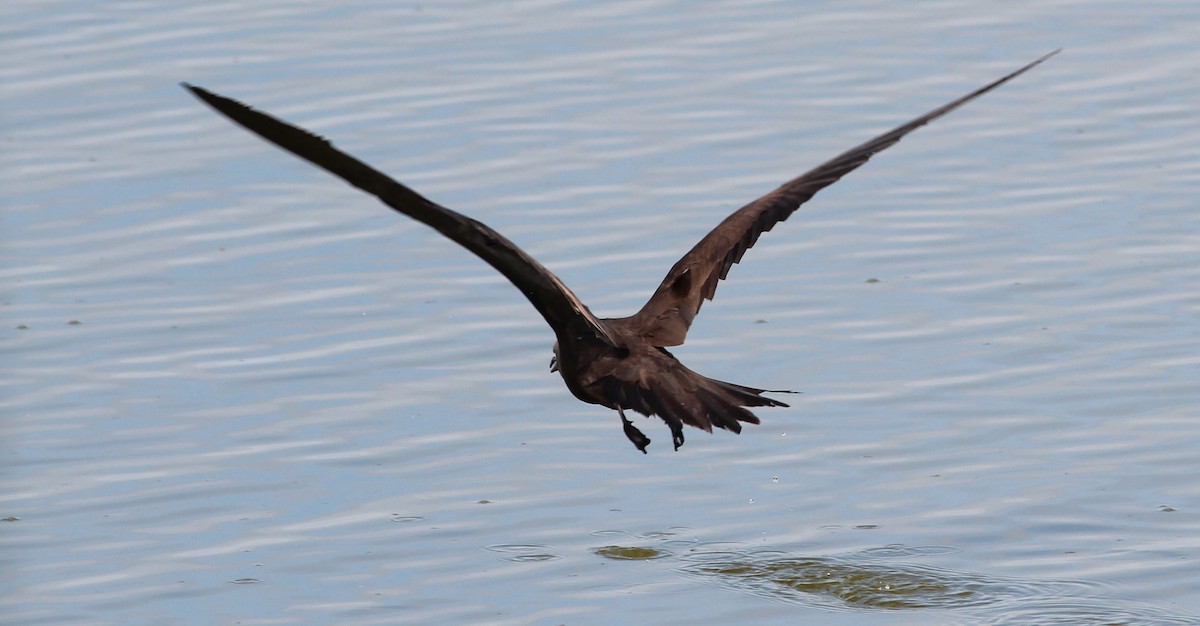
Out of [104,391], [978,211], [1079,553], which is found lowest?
[1079,553]

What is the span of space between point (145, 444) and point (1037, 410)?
408cm

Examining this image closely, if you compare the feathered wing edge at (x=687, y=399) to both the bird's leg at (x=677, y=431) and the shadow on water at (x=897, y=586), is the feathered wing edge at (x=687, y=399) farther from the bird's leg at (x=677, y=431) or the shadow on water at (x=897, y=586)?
the shadow on water at (x=897, y=586)

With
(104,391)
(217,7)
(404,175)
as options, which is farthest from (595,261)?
(217,7)

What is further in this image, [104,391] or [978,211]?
[978,211]

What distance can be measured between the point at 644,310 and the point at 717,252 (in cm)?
37

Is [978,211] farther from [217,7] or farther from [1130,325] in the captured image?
[217,7]

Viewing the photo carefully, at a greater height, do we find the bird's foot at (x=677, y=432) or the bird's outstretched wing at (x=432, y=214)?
the bird's outstretched wing at (x=432, y=214)

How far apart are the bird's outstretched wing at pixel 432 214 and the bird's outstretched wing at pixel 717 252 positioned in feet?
1.82

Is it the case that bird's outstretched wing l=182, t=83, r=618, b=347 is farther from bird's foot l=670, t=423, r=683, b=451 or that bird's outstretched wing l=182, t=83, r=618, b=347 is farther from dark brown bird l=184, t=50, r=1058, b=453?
bird's foot l=670, t=423, r=683, b=451

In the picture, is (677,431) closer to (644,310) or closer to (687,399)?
(687,399)

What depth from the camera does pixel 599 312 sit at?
10.5m

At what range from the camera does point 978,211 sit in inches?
466

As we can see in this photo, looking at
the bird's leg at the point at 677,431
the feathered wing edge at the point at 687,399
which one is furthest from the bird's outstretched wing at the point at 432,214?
the bird's leg at the point at 677,431

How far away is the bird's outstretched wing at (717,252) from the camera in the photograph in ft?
25.6
